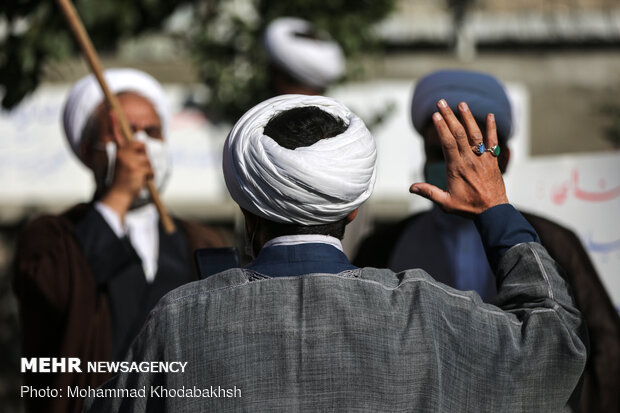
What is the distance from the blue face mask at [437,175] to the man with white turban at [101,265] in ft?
2.83

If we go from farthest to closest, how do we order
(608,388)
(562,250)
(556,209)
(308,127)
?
1. (556,209)
2. (562,250)
3. (608,388)
4. (308,127)

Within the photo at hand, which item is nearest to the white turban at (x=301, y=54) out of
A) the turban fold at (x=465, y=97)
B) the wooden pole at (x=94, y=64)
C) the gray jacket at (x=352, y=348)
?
the turban fold at (x=465, y=97)

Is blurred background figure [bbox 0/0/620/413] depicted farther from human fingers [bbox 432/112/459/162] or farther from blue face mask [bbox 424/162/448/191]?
human fingers [bbox 432/112/459/162]

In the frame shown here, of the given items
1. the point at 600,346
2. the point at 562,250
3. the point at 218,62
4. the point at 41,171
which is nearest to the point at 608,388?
the point at 600,346

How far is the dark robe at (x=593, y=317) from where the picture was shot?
2.66m

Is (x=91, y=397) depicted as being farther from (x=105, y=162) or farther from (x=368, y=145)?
(x=105, y=162)

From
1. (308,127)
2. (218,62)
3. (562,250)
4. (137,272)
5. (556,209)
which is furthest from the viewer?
(218,62)

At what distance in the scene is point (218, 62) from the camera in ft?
23.8

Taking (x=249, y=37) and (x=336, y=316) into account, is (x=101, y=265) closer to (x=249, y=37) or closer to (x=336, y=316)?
(x=336, y=316)


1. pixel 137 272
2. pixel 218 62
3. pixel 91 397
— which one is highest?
pixel 91 397

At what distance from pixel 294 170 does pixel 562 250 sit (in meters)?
1.35

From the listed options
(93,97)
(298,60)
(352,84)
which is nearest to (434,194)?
(93,97)

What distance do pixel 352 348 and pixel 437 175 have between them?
3.72 ft

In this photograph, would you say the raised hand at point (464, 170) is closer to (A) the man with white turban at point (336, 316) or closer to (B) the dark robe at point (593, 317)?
(A) the man with white turban at point (336, 316)
